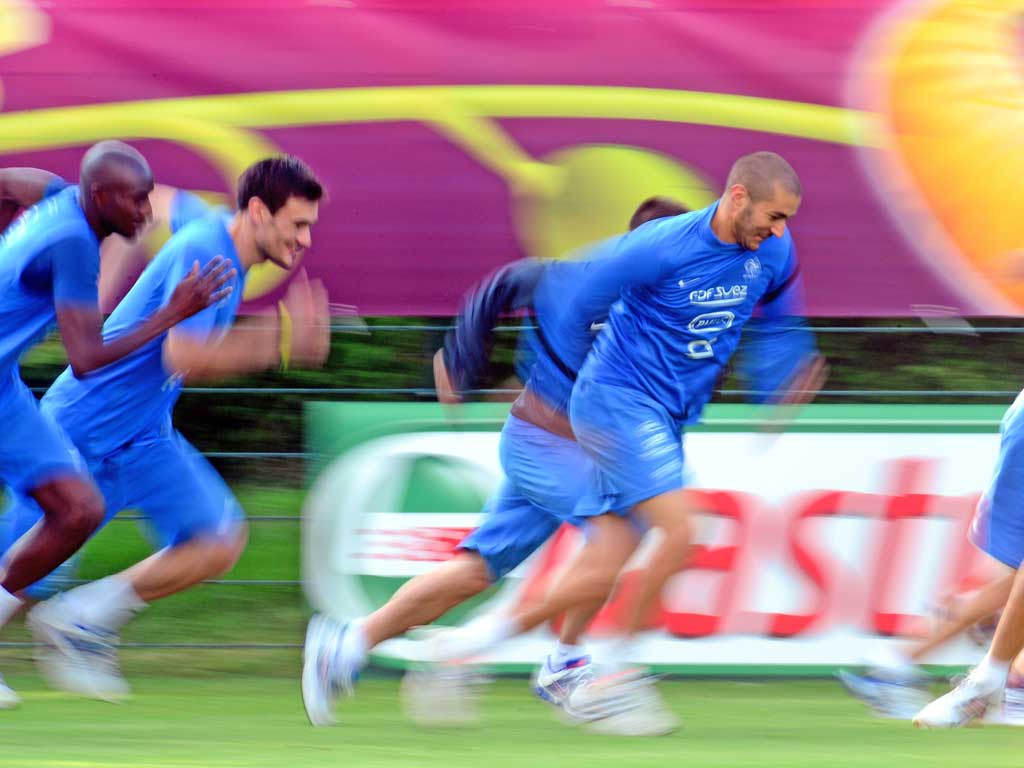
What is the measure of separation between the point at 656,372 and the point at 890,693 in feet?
4.43

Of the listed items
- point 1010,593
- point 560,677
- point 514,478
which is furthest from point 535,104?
point 1010,593

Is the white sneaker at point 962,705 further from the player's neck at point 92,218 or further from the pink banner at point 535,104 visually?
the player's neck at point 92,218

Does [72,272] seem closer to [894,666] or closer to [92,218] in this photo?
[92,218]

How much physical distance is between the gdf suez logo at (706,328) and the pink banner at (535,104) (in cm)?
105

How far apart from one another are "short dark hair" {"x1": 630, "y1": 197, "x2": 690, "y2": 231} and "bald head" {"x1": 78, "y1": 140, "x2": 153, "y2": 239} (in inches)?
61.2

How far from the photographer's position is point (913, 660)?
19.4 ft

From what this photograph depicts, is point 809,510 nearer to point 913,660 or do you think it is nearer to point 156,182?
point 913,660

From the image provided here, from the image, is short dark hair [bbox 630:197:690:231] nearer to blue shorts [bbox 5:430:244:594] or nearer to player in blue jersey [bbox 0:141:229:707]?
player in blue jersey [bbox 0:141:229:707]

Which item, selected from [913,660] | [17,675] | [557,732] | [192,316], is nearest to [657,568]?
[557,732]

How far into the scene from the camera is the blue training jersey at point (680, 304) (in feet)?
17.4

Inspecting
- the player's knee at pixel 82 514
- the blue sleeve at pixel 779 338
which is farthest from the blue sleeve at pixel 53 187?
the blue sleeve at pixel 779 338

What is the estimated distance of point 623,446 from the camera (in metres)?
5.35

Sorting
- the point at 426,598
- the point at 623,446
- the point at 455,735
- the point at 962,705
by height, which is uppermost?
the point at 623,446

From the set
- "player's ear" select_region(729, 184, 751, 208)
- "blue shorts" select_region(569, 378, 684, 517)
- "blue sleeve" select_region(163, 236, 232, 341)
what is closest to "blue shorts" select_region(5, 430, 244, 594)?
"blue sleeve" select_region(163, 236, 232, 341)
